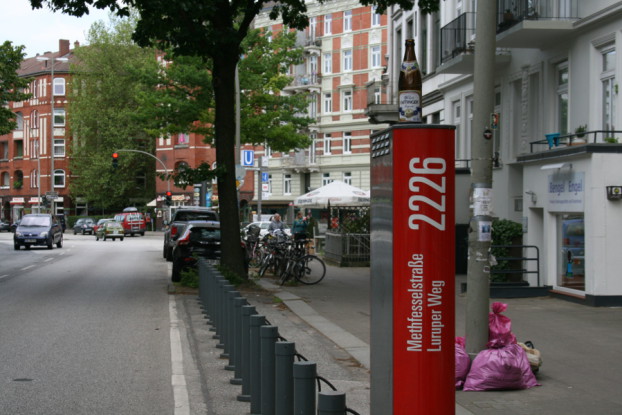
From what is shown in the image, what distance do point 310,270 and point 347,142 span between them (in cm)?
4612

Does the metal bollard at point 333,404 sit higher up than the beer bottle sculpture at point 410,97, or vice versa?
the beer bottle sculpture at point 410,97

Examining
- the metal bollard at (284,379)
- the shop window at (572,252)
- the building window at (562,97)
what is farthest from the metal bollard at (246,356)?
the building window at (562,97)

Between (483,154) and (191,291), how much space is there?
1123 cm

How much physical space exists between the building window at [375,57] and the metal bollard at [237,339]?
57146 mm

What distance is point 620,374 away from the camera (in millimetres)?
8680

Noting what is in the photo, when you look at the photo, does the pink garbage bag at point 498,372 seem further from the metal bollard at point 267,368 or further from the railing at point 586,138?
the railing at point 586,138

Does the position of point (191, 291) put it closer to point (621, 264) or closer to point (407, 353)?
point (621, 264)

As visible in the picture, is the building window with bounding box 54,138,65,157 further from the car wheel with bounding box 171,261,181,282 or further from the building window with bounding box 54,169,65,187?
the car wheel with bounding box 171,261,181,282

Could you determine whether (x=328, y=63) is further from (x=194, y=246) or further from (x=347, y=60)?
(x=194, y=246)

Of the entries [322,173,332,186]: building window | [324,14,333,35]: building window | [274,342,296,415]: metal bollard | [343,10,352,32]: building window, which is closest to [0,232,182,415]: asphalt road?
[274,342,296,415]: metal bollard

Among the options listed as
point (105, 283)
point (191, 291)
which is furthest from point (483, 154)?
point (105, 283)

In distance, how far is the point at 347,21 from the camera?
66.8 meters

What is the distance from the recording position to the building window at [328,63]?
223 ft

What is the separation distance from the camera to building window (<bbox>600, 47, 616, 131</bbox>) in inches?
650
